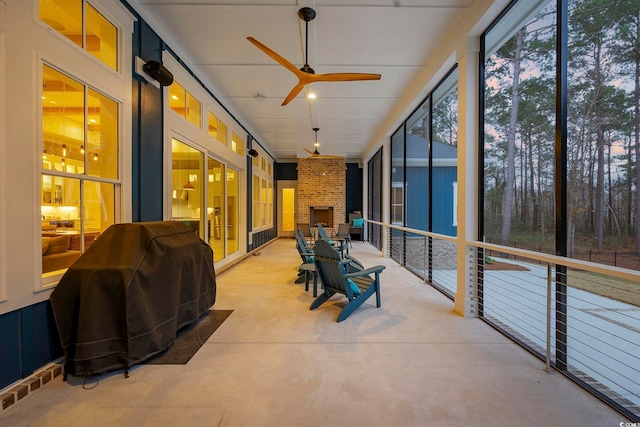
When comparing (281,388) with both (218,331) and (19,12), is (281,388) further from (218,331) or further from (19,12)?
(19,12)

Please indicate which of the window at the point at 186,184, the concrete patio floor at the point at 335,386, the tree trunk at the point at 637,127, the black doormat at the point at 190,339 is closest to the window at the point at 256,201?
the window at the point at 186,184

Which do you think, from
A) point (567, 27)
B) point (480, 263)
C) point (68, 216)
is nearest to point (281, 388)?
point (68, 216)

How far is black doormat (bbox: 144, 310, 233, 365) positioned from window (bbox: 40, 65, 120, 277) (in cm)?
102

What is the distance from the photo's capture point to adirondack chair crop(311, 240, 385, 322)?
3.00 m

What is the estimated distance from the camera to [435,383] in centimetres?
190

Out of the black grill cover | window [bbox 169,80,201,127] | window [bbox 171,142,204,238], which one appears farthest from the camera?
window [bbox 171,142,204,238]

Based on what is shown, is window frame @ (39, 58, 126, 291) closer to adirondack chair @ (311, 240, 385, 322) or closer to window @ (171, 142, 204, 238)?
window @ (171, 142, 204, 238)

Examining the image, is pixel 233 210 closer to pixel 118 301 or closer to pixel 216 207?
pixel 216 207

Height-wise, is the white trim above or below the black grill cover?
above

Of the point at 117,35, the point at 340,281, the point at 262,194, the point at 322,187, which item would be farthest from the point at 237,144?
Result: the point at 340,281

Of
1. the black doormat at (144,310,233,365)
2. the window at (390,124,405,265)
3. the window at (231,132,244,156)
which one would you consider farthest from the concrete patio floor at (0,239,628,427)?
the window at (231,132,244,156)

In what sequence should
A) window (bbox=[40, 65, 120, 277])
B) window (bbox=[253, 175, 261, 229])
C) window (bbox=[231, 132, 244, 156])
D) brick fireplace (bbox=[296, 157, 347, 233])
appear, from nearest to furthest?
1. window (bbox=[40, 65, 120, 277])
2. window (bbox=[231, 132, 244, 156])
3. window (bbox=[253, 175, 261, 229])
4. brick fireplace (bbox=[296, 157, 347, 233])

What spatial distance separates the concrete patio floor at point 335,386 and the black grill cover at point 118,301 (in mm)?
168

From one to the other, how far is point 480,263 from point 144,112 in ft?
13.0
